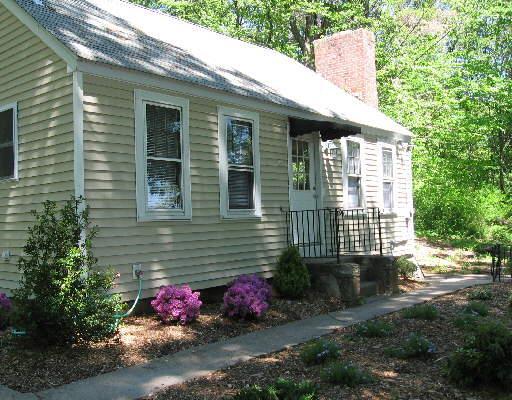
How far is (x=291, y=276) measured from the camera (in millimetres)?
8680

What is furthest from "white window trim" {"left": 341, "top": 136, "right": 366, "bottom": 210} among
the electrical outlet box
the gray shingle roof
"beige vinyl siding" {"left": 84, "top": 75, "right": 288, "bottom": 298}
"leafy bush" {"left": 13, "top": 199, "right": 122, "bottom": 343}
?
"leafy bush" {"left": 13, "top": 199, "right": 122, "bottom": 343}

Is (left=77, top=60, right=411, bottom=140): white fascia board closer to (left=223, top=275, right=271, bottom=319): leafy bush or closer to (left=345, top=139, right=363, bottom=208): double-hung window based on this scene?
(left=345, top=139, right=363, bottom=208): double-hung window

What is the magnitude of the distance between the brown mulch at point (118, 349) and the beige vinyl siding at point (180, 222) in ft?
2.53

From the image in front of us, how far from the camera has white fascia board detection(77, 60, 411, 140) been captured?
6684 mm

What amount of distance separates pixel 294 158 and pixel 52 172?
4984 millimetres

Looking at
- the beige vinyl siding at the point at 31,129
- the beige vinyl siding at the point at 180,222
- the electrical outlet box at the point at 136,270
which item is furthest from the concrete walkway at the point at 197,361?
the beige vinyl siding at the point at 31,129

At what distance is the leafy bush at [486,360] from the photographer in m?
4.07

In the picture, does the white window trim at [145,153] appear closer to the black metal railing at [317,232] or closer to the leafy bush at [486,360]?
the black metal railing at [317,232]

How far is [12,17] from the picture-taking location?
773 centimetres

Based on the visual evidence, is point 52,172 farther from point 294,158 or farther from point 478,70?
point 478,70

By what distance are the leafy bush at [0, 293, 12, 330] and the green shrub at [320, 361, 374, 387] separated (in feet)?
14.0

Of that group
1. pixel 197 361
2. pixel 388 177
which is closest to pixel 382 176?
pixel 388 177

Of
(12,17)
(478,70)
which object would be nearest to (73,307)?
(12,17)

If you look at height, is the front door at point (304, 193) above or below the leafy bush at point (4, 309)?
above
